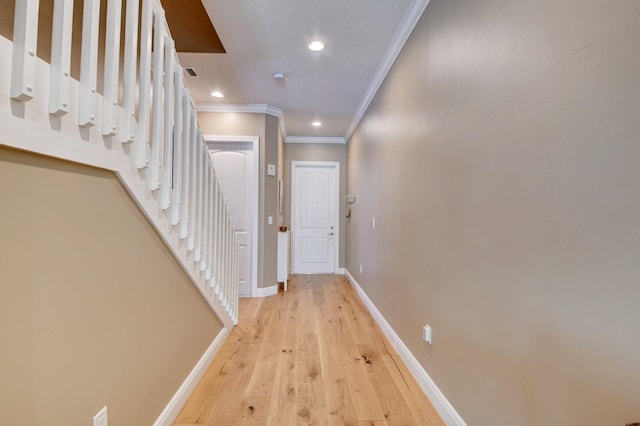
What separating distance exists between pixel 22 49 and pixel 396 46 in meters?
2.36

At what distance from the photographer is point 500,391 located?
116 cm

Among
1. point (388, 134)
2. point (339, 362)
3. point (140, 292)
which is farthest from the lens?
point (388, 134)

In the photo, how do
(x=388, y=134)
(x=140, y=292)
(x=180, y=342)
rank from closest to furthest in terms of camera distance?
(x=140, y=292) → (x=180, y=342) → (x=388, y=134)

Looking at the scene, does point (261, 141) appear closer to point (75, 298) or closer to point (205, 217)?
point (205, 217)

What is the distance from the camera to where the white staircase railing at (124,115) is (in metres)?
0.72

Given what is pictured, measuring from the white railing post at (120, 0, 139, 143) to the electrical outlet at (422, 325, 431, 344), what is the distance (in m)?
1.90

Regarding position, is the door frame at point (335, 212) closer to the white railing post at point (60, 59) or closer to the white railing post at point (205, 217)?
the white railing post at point (205, 217)

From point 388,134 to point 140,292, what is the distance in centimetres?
231

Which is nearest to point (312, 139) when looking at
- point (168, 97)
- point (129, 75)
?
point (168, 97)

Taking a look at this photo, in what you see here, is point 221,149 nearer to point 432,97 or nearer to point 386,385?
point 432,97

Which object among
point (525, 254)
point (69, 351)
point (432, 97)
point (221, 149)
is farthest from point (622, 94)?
point (221, 149)

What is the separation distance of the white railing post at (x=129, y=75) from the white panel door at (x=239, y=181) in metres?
2.81


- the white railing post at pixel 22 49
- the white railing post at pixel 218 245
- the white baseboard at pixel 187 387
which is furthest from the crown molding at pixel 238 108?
the white railing post at pixel 22 49

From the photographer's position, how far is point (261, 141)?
154 inches
